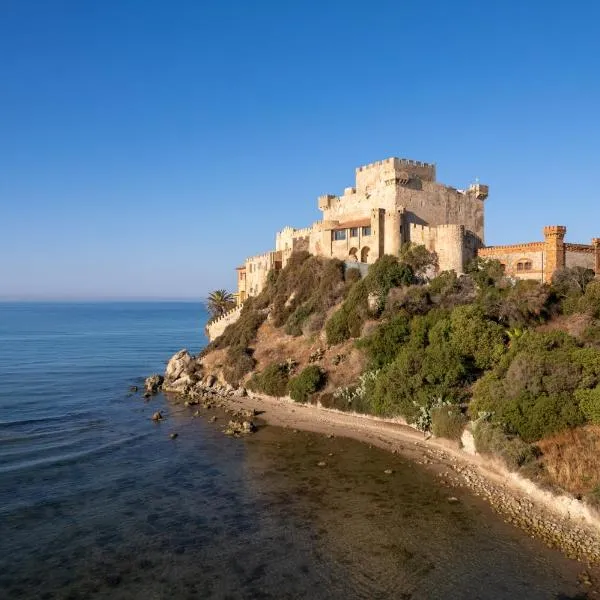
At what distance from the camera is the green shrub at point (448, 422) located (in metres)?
29.2

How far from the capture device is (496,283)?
42375 millimetres

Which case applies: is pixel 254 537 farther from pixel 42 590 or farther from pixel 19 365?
pixel 19 365

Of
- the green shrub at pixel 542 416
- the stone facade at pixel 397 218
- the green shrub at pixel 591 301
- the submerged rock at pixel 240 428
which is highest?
the stone facade at pixel 397 218

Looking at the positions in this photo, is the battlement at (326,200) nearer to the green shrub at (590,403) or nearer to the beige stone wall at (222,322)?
the beige stone wall at (222,322)

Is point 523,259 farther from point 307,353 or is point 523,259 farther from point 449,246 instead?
point 307,353

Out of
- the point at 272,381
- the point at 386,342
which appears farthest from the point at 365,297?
the point at 272,381

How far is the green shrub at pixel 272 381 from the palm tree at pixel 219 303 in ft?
83.5

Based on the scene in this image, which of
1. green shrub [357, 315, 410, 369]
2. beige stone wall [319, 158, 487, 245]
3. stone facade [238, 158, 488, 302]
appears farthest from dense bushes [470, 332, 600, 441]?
beige stone wall [319, 158, 487, 245]

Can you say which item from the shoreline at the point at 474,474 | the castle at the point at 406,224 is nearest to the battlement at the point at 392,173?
the castle at the point at 406,224

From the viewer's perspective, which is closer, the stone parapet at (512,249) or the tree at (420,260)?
the stone parapet at (512,249)

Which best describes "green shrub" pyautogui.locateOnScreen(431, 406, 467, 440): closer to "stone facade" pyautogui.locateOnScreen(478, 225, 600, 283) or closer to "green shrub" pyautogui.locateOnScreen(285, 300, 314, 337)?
"stone facade" pyautogui.locateOnScreen(478, 225, 600, 283)

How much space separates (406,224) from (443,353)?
2030 centimetres

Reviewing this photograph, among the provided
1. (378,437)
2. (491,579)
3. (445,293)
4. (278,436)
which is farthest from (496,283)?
(491,579)

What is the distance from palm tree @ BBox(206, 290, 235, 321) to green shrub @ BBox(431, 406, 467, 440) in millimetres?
42257
